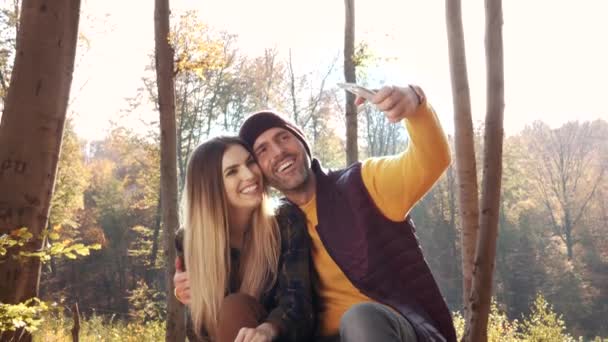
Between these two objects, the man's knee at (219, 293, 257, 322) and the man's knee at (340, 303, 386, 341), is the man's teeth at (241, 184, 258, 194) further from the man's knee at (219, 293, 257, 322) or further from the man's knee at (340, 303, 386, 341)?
the man's knee at (340, 303, 386, 341)

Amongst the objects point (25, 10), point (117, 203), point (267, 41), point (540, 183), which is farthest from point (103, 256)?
point (25, 10)

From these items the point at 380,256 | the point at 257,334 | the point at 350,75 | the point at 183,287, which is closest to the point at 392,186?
the point at 380,256

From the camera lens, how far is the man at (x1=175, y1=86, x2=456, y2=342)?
1.91m

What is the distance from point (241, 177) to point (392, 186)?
27.4 inches

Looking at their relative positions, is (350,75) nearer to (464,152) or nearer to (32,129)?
(464,152)

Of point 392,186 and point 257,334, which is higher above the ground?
point 392,186

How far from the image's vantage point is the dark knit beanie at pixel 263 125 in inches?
98.7

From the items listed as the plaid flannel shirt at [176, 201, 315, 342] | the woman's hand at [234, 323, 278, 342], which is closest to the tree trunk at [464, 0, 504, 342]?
the plaid flannel shirt at [176, 201, 315, 342]

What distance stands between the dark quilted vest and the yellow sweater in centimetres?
6

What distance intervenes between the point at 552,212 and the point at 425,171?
21.4 meters

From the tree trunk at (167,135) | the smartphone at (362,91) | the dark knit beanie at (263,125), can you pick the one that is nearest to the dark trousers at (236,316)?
the dark knit beanie at (263,125)

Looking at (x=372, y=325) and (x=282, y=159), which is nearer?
(x=372, y=325)

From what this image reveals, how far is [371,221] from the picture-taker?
87.7 inches

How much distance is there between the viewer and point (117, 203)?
22.3 metres
